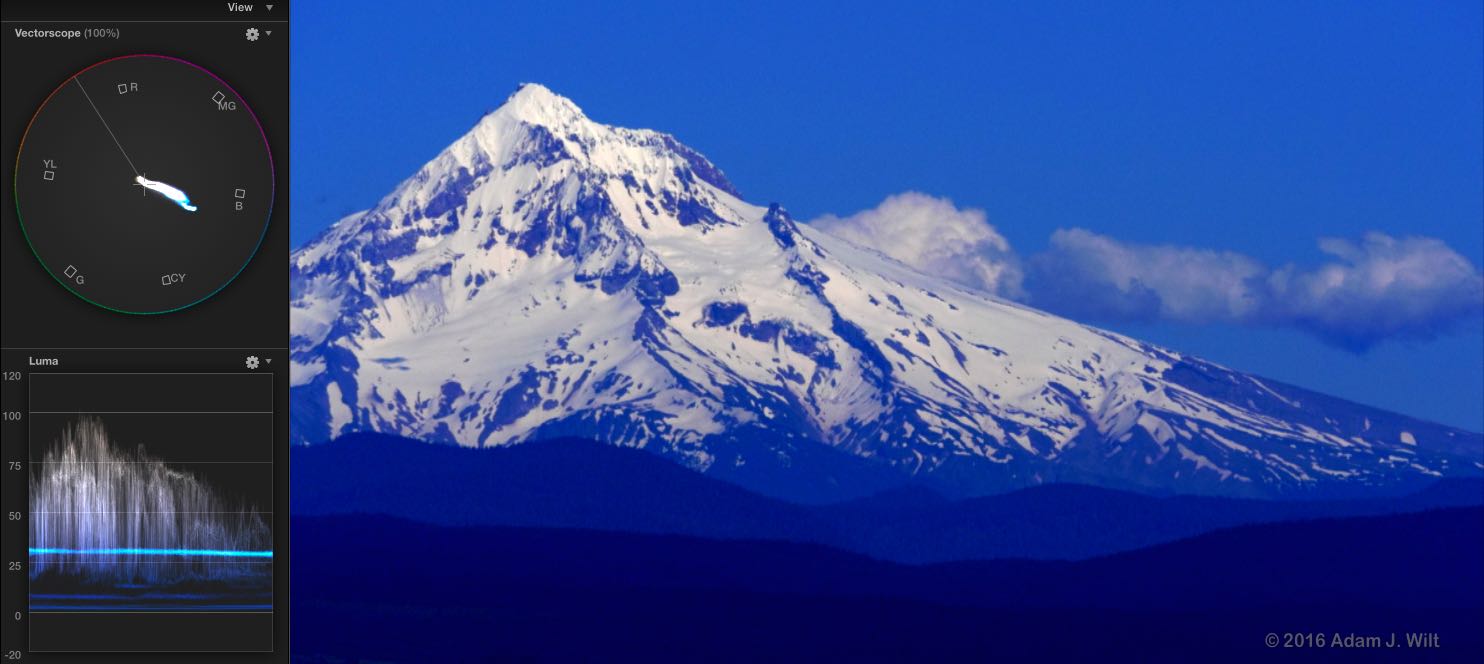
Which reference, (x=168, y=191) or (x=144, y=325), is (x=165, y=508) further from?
(x=168, y=191)

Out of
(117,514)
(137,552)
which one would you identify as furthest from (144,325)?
(137,552)

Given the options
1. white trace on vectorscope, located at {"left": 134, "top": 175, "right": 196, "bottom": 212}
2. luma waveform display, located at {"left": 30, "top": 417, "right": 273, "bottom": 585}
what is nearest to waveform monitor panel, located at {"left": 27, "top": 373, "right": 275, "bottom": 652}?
luma waveform display, located at {"left": 30, "top": 417, "right": 273, "bottom": 585}

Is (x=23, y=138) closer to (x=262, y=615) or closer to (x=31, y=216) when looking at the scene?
(x=31, y=216)

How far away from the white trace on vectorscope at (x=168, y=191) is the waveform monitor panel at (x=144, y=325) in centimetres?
4

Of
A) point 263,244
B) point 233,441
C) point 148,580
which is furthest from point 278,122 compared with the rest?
point 148,580

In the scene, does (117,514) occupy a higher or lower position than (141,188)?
lower

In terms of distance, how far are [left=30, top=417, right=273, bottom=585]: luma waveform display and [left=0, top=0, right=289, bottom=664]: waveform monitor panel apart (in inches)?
1.9

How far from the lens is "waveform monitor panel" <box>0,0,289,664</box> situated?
51969 mm

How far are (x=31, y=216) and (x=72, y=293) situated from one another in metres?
1.76

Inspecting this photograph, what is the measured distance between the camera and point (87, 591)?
5378 cm

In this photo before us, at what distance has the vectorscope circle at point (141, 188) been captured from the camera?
51.6 meters

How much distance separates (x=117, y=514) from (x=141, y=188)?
289 inches

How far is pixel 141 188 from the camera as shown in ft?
170

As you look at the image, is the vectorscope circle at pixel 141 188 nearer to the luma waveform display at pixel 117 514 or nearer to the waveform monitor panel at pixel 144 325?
the waveform monitor panel at pixel 144 325
